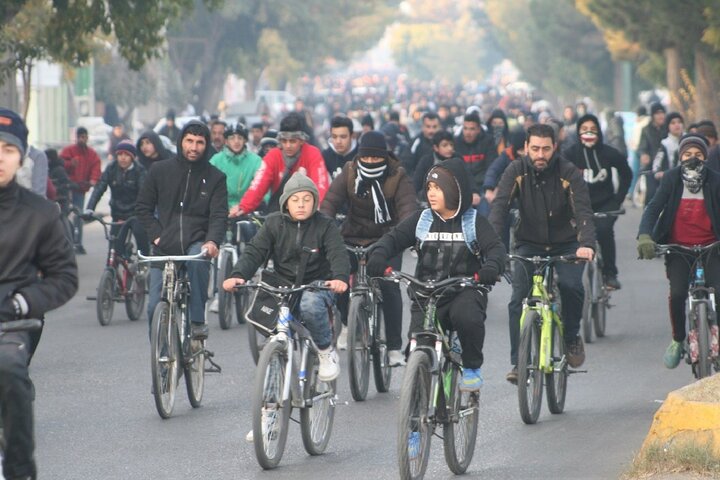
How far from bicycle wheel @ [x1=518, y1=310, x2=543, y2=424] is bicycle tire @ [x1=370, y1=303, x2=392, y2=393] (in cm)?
139

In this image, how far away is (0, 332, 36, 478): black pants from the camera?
19.9ft

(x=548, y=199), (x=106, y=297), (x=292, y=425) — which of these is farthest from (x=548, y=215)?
(x=106, y=297)

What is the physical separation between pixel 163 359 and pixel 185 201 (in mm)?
1255

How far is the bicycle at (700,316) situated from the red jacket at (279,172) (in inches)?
133

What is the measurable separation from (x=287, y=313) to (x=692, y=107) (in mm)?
28700

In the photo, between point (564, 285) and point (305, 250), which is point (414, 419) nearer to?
point (305, 250)

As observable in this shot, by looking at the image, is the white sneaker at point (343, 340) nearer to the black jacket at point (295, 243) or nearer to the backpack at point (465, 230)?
the black jacket at point (295, 243)

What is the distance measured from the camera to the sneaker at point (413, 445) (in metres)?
7.55

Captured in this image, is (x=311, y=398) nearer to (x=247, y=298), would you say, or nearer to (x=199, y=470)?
(x=199, y=470)

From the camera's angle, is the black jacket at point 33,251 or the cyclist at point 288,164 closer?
the black jacket at point 33,251

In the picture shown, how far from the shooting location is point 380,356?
427 inches

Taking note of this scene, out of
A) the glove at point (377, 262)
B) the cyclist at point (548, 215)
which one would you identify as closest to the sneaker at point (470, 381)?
the glove at point (377, 262)

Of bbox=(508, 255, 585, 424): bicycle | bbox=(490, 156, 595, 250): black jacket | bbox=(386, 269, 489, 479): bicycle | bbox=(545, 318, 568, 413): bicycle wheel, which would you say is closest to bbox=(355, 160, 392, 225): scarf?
bbox=(490, 156, 595, 250): black jacket

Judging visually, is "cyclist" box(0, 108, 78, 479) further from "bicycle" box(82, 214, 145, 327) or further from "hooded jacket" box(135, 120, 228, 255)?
"bicycle" box(82, 214, 145, 327)
